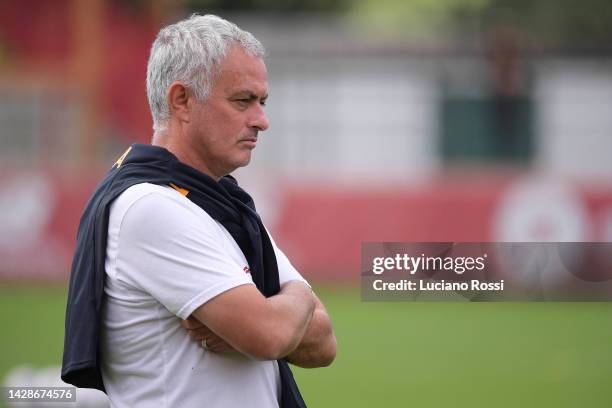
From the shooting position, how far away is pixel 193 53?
2992 mm

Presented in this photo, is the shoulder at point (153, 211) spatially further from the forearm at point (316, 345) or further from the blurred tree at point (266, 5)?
the blurred tree at point (266, 5)

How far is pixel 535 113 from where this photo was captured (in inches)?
907

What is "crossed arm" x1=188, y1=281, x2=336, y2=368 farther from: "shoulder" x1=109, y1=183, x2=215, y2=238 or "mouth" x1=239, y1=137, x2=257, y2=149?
"mouth" x1=239, y1=137, x2=257, y2=149

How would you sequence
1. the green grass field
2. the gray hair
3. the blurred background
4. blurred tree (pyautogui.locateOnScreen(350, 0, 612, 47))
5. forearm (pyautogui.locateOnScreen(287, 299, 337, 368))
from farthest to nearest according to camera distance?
blurred tree (pyautogui.locateOnScreen(350, 0, 612, 47)), the blurred background, the green grass field, forearm (pyautogui.locateOnScreen(287, 299, 337, 368)), the gray hair

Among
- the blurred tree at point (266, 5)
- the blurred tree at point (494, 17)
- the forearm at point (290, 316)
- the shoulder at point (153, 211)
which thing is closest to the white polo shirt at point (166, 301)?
the shoulder at point (153, 211)

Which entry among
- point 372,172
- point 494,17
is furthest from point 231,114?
point 494,17

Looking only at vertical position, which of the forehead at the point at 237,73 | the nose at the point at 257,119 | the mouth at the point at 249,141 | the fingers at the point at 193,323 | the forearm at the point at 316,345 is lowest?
the forearm at the point at 316,345

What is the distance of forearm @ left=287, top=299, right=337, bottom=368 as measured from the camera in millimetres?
3141

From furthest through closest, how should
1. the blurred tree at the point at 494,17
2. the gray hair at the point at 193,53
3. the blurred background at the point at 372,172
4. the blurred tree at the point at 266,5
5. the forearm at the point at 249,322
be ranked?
the blurred tree at the point at 266,5 < the blurred tree at the point at 494,17 < the blurred background at the point at 372,172 < the gray hair at the point at 193,53 < the forearm at the point at 249,322

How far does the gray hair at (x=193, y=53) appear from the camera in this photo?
9.81 feet

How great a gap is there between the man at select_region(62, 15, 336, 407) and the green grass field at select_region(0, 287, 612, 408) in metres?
2.68

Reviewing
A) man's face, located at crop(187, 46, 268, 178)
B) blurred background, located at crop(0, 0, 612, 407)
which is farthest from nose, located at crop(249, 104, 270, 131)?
blurred background, located at crop(0, 0, 612, 407)

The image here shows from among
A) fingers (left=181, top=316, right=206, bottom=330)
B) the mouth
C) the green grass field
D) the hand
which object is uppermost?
the mouth

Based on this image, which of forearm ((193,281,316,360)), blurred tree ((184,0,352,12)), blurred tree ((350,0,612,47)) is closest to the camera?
forearm ((193,281,316,360))
